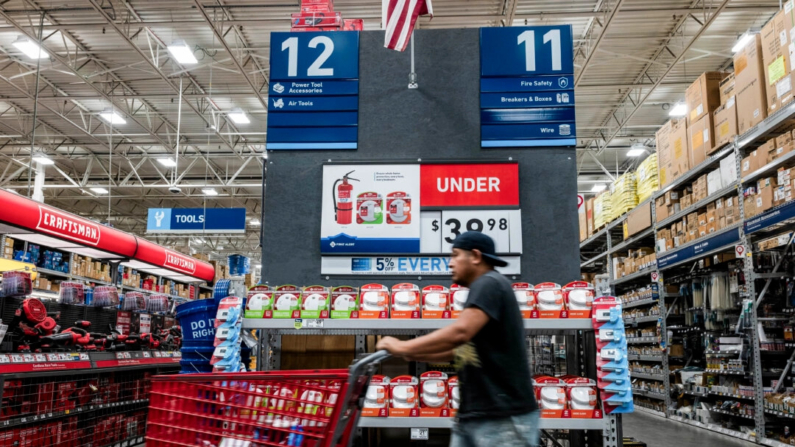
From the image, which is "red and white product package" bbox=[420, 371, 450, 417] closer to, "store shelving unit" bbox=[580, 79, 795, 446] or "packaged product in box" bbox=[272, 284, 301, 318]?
"packaged product in box" bbox=[272, 284, 301, 318]

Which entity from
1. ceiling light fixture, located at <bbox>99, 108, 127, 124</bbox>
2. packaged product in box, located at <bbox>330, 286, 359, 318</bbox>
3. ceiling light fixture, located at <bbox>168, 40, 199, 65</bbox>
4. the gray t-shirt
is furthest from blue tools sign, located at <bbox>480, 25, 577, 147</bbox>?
→ ceiling light fixture, located at <bbox>99, 108, 127, 124</bbox>

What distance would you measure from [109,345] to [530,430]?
5.28 meters

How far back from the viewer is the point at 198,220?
49.9 feet

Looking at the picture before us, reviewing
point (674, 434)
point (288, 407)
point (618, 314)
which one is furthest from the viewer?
point (674, 434)

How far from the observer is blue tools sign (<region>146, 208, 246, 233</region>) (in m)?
15.2

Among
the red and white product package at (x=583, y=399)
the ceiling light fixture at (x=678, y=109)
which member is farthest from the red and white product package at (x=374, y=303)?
the ceiling light fixture at (x=678, y=109)

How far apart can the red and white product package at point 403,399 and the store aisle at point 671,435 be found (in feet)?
14.4

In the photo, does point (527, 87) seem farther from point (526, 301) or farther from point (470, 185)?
point (526, 301)

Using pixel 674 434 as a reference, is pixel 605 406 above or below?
above

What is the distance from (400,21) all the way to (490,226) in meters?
1.45

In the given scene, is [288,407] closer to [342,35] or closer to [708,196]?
[342,35]

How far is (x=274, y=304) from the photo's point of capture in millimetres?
3385

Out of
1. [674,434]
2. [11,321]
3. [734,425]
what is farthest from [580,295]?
[734,425]

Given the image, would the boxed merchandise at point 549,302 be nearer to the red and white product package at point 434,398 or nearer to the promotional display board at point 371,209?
the red and white product package at point 434,398
